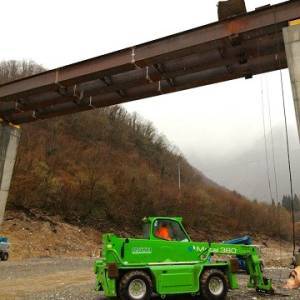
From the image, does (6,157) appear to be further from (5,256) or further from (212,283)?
(212,283)

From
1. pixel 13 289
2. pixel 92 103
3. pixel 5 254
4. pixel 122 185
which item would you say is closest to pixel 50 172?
pixel 122 185

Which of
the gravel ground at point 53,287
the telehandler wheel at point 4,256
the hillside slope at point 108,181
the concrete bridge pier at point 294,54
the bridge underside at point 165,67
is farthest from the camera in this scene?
the hillside slope at point 108,181

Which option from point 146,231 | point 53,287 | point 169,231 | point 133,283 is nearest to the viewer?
point 133,283

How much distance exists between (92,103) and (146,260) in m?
7.90

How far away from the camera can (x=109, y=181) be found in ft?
154

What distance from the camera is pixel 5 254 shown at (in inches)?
963

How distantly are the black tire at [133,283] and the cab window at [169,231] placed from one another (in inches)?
48.4

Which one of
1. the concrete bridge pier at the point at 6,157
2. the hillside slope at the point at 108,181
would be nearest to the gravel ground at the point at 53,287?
the concrete bridge pier at the point at 6,157

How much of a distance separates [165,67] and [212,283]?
23.4ft

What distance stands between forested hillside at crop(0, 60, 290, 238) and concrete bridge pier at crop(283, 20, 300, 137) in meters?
14.6

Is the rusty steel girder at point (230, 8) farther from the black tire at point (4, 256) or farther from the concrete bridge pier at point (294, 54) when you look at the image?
the black tire at point (4, 256)

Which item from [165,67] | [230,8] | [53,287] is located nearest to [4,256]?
[53,287]

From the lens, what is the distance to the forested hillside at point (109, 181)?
39.4 meters

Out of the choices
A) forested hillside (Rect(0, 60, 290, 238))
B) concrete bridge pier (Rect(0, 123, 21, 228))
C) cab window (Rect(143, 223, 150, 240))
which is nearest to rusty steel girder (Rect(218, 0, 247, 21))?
cab window (Rect(143, 223, 150, 240))
